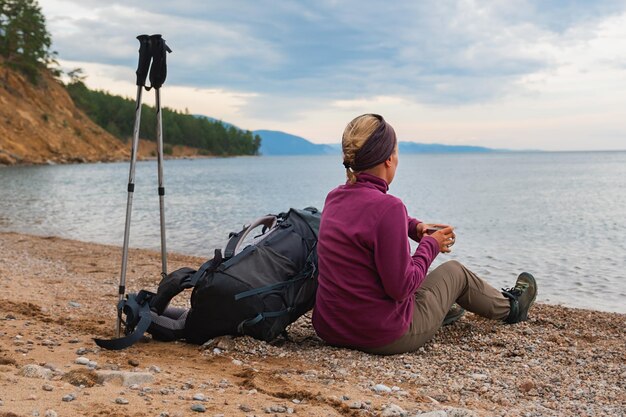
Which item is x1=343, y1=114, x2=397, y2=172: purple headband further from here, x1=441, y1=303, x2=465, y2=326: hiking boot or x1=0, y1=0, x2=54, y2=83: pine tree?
x1=0, y1=0, x2=54, y2=83: pine tree

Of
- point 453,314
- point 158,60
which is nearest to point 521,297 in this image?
point 453,314

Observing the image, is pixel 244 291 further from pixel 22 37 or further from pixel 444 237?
pixel 22 37

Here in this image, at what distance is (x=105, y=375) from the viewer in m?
4.41

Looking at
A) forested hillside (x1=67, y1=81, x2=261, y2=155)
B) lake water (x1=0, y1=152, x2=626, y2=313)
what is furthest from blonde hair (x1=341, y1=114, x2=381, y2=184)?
forested hillside (x1=67, y1=81, x2=261, y2=155)

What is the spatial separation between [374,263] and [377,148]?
93cm

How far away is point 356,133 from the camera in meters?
5.00

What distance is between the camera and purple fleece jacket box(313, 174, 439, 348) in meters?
4.95

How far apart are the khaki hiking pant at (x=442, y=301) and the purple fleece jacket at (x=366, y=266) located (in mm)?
122

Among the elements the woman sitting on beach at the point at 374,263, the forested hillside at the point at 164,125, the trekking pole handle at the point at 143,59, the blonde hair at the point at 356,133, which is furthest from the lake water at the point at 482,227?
the forested hillside at the point at 164,125

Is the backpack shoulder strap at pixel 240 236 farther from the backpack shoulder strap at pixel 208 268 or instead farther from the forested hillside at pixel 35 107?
the forested hillside at pixel 35 107

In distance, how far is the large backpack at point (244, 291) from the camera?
542 cm

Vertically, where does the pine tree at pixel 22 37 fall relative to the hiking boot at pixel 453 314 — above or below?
above

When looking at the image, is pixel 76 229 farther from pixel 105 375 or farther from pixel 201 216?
pixel 105 375

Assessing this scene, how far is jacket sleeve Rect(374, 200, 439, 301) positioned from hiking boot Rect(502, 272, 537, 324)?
2.01m
